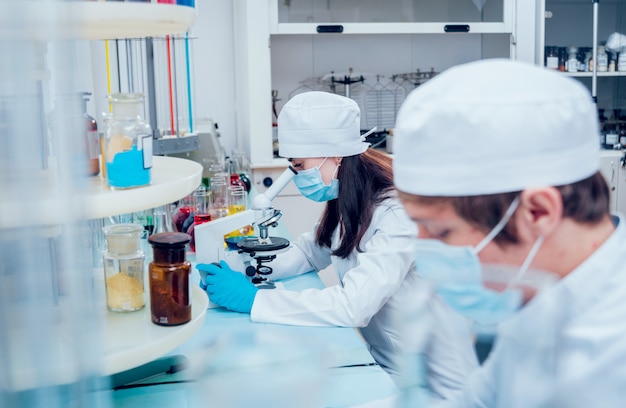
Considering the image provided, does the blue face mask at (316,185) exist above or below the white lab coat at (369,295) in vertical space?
above

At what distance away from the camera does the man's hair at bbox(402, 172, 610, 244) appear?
0.84 m

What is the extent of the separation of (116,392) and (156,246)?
34cm

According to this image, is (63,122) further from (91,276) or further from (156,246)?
(156,246)

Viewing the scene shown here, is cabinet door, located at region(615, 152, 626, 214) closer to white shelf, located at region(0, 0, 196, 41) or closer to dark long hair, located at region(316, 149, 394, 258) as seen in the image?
dark long hair, located at region(316, 149, 394, 258)

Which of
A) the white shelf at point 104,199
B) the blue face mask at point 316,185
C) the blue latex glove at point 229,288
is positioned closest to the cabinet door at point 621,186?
the blue face mask at point 316,185

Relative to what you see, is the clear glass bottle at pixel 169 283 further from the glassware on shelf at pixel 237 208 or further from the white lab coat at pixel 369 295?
the glassware on shelf at pixel 237 208

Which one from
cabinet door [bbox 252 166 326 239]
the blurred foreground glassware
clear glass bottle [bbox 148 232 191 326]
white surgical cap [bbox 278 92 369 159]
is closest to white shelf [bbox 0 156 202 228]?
clear glass bottle [bbox 148 232 191 326]

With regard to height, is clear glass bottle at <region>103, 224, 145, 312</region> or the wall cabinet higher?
the wall cabinet

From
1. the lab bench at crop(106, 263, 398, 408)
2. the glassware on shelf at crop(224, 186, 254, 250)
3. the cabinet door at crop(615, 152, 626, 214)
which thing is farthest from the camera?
the cabinet door at crop(615, 152, 626, 214)

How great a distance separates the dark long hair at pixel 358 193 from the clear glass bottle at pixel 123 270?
73cm

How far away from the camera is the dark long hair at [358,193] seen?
6.11 ft

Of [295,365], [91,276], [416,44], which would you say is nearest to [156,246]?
[91,276]

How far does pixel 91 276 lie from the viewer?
87cm

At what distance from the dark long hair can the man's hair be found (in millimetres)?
990
